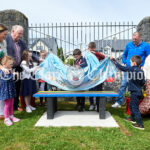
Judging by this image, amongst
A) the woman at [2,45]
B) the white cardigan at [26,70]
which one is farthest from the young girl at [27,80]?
the woman at [2,45]

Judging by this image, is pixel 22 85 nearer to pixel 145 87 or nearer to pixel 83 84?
pixel 83 84

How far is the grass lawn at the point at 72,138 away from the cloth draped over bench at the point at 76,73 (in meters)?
0.91

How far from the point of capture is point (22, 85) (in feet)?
12.9

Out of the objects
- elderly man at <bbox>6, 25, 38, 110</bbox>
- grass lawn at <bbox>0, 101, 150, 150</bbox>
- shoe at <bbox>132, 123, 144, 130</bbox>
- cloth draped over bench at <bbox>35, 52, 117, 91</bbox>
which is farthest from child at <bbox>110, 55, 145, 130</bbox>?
elderly man at <bbox>6, 25, 38, 110</bbox>

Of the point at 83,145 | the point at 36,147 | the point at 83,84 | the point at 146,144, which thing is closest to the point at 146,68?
the point at 83,84

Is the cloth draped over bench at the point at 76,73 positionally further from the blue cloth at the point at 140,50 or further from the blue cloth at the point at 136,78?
the blue cloth at the point at 140,50

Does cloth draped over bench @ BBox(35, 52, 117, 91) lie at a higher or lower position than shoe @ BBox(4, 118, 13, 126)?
higher

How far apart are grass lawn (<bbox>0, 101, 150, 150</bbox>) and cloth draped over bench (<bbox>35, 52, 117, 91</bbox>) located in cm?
91

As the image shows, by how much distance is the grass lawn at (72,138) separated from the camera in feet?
7.22

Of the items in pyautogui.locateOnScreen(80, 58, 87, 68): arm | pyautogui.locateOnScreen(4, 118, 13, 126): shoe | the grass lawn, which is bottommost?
the grass lawn

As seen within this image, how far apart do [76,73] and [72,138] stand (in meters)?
1.29

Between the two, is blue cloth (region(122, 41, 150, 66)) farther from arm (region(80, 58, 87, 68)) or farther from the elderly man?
the elderly man

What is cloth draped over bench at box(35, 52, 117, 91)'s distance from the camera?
327cm

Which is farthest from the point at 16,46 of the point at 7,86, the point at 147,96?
the point at 147,96
